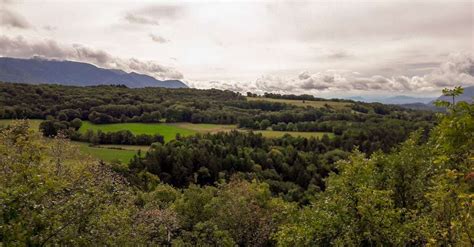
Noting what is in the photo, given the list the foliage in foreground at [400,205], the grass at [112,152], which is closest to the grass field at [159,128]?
the grass at [112,152]

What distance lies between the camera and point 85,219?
50.6 feet

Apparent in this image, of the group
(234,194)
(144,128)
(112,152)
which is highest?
(234,194)

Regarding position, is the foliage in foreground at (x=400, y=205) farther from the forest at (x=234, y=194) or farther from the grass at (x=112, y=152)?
the grass at (x=112, y=152)

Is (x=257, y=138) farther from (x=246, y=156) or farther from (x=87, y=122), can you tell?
(x=87, y=122)

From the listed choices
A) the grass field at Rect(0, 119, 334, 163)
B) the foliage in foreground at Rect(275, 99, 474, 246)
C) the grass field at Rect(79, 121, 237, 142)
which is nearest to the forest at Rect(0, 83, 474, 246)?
the foliage in foreground at Rect(275, 99, 474, 246)

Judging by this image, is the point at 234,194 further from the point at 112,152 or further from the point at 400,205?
the point at 112,152

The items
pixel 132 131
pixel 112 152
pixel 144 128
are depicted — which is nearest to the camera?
pixel 112 152

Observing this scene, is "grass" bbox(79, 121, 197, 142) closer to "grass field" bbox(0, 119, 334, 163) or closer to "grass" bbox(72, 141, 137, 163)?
"grass field" bbox(0, 119, 334, 163)

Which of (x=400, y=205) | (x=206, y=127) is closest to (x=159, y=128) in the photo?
(x=206, y=127)

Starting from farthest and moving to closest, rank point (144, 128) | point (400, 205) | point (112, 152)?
point (144, 128) < point (112, 152) < point (400, 205)

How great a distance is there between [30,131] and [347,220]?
21.4 metres

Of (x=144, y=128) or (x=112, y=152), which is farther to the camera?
(x=144, y=128)

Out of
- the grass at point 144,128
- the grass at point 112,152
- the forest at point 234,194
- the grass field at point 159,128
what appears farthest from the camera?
the grass field at point 159,128

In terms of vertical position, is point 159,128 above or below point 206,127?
above
